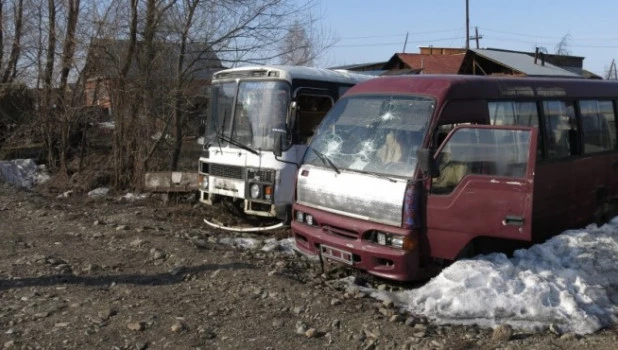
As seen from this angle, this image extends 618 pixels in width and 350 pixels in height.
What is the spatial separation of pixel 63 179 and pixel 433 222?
436 inches

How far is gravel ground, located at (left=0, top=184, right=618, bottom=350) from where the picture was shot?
489cm

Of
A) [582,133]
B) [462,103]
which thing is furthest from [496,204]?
[582,133]

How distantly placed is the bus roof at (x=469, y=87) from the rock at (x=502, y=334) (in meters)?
2.26

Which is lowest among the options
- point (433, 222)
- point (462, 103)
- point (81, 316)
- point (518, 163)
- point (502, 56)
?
point (81, 316)

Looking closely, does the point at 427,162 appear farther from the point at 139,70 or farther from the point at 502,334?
the point at 139,70

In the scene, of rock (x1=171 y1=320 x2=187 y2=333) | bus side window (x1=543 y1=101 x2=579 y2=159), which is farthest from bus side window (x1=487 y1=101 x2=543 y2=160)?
rock (x1=171 y1=320 x2=187 y2=333)

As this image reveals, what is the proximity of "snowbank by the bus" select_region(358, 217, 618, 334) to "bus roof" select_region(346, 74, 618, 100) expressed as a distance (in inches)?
63.7

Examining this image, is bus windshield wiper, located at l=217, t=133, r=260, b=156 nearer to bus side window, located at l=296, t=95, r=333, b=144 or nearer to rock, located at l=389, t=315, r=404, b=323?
bus side window, located at l=296, t=95, r=333, b=144

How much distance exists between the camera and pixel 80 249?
25.2 ft

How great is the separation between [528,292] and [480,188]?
3.23ft

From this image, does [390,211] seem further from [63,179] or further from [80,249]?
[63,179]

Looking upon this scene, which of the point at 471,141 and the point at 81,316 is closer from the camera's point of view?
the point at 81,316

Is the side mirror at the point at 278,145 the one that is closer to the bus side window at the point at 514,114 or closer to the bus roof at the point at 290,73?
the bus roof at the point at 290,73

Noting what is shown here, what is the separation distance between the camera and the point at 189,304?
5645mm
